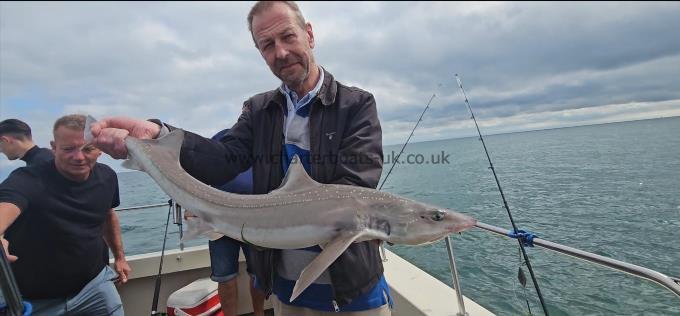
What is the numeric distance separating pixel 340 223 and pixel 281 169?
0.71 meters

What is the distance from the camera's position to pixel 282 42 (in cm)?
233

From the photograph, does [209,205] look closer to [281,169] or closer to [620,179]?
[281,169]

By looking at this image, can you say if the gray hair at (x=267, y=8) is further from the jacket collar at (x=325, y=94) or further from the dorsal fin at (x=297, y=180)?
the dorsal fin at (x=297, y=180)

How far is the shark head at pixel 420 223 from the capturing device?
2.17 meters

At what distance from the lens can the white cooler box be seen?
4.70 meters

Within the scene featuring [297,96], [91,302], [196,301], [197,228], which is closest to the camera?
[197,228]

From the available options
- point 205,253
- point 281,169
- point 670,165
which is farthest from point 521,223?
point 670,165

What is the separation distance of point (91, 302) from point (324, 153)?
3.55m

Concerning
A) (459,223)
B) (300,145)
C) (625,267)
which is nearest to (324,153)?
(300,145)

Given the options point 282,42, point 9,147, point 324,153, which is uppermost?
point 282,42

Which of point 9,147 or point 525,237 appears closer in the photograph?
point 525,237

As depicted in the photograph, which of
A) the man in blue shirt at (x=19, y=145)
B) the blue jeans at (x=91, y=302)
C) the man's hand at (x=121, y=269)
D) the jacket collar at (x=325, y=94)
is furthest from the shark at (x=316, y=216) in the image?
the man's hand at (x=121, y=269)

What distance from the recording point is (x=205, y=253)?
5.67m

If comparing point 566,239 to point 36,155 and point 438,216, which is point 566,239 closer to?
point 438,216
